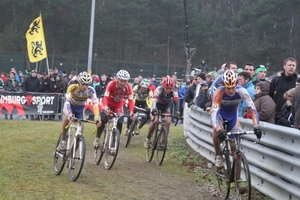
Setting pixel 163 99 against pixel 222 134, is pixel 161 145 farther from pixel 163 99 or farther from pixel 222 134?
pixel 222 134

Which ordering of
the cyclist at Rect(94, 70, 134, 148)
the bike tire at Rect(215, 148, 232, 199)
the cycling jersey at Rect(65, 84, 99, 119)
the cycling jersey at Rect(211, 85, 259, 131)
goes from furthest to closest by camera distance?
the cyclist at Rect(94, 70, 134, 148) < the cycling jersey at Rect(65, 84, 99, 119) < the cycling jersey at Rect(211, 85, 259, 131) < the bike tire at Rect(215, 148, 232, 199)

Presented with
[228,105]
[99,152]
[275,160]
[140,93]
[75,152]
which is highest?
[228,105]

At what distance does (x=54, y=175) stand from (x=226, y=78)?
4023mm

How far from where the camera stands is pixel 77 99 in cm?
1177

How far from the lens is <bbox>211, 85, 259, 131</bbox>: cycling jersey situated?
9414mm

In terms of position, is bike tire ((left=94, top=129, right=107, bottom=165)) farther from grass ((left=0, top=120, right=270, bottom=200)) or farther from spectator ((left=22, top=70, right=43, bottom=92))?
spectator ((left=22, top=70, right=43, bottom=92))

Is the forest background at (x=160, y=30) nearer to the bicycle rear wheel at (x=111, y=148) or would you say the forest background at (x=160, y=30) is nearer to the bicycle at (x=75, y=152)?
the bicycle rear wheel at (x=111, y=148)

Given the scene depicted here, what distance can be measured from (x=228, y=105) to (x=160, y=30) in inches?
1918

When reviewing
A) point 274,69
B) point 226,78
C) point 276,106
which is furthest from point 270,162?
point 274,69

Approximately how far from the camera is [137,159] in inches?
561

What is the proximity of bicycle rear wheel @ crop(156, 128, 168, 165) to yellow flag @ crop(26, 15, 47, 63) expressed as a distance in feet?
59.5

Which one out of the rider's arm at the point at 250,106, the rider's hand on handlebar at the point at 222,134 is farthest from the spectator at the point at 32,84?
the rider's hand on handlebar at the point at 222,134

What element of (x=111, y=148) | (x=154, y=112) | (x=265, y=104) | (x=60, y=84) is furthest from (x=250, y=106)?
(x=60, y=84)

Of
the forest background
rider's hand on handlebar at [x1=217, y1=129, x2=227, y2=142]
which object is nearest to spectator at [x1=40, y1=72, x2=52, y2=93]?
rider's hand on handlebar at [x1=217, y1=129, x2=227, y2=142]
